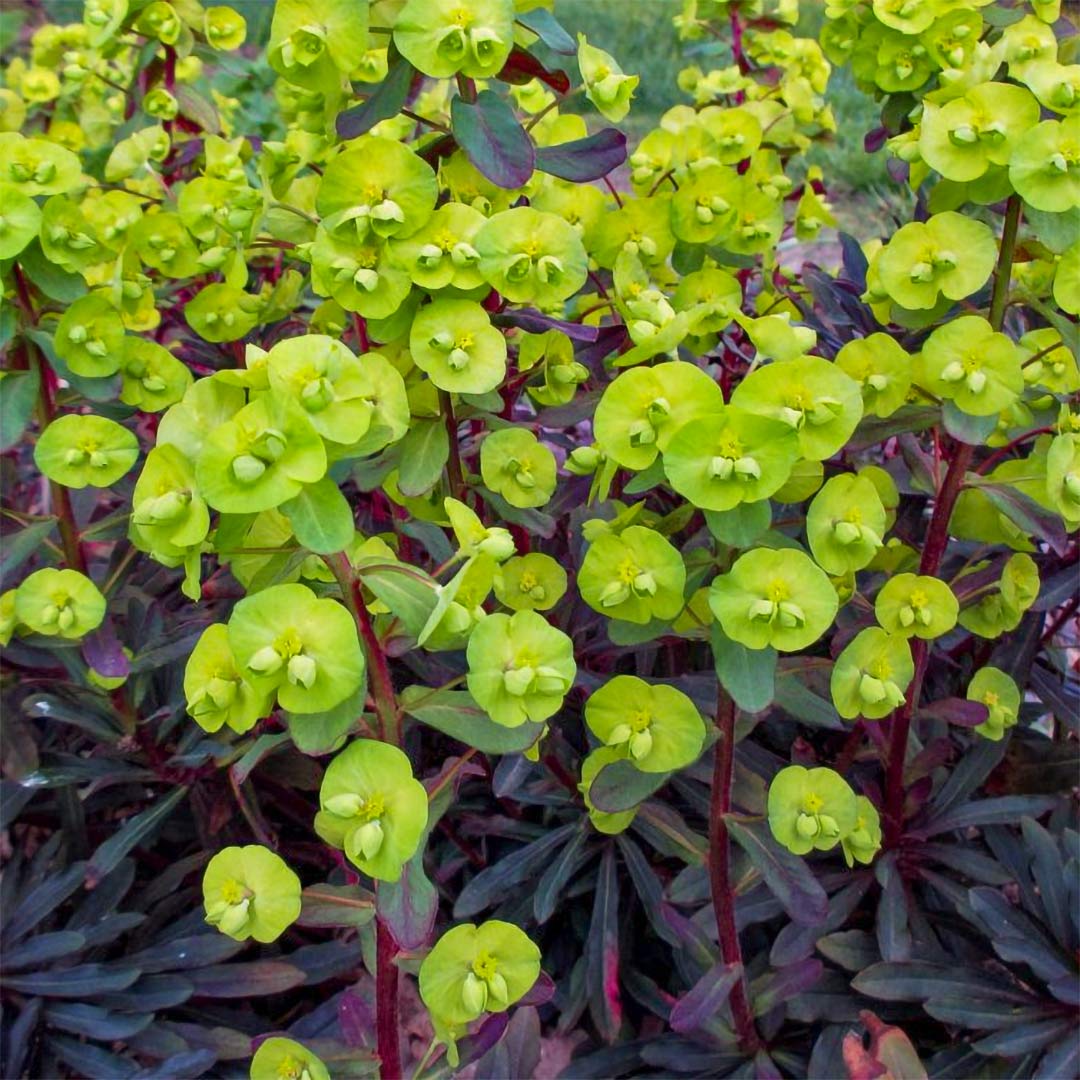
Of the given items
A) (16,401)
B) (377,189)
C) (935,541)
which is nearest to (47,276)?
(16,401)

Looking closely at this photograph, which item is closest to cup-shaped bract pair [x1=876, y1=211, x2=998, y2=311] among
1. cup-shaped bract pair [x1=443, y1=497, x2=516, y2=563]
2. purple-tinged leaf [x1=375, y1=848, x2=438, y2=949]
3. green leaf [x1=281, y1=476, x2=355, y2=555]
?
cup-shaped bract pair [x1=443, y1=497, x2=516, y2=563]

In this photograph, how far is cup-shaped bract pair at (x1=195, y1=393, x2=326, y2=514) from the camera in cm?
86

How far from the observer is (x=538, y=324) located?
128 cm

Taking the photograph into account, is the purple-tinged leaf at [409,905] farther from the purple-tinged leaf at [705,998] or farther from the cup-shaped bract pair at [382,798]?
the purple-tinged leaf at [705,998]

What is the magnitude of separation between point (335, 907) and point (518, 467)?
21.4 inches

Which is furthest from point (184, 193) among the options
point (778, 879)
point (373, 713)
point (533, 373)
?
point (778, 879)

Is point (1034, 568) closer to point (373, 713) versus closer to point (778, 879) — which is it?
point (778, 879)

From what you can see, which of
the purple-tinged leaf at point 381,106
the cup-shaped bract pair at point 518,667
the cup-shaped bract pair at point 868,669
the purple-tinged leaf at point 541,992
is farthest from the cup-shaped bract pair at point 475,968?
the purple-tinged leaf at point 381,106

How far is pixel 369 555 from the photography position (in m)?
1.02

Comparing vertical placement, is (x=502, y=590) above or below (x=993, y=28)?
below

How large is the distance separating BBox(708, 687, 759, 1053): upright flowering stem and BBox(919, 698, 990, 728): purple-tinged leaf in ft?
1.03

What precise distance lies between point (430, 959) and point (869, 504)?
2.04ft

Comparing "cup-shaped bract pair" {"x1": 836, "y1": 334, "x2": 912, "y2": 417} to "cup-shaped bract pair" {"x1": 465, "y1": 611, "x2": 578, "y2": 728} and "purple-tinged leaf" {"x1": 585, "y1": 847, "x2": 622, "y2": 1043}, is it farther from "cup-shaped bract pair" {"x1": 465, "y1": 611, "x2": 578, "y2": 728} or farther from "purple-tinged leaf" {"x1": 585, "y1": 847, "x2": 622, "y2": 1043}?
"purple-tinged leaf" {"x1": 585, "y1": 847, "x2": 622, "y2": 1043}

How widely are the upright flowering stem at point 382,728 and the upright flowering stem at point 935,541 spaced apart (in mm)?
625
